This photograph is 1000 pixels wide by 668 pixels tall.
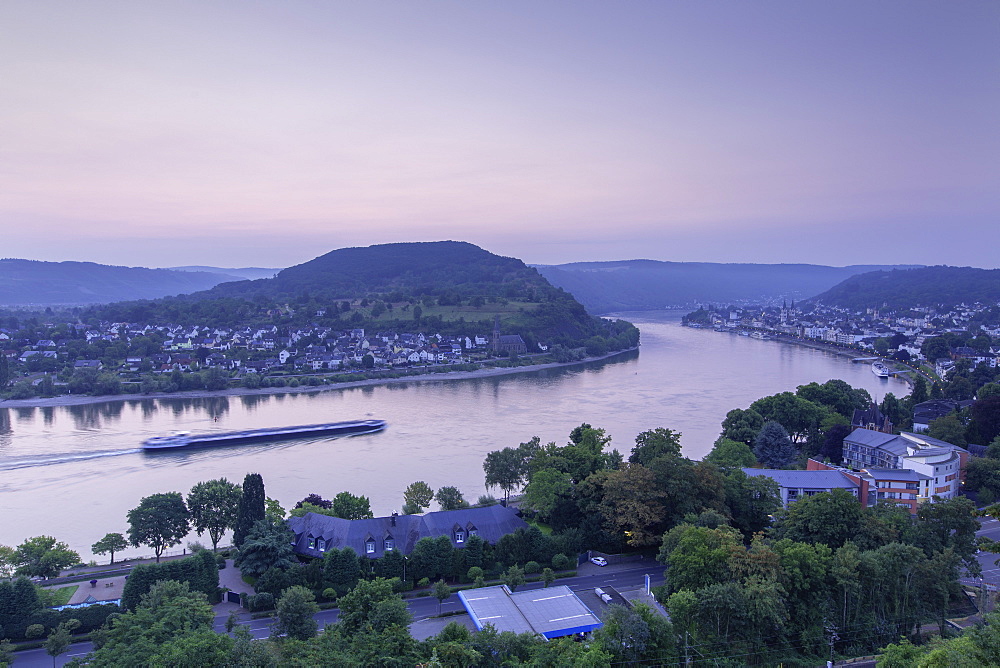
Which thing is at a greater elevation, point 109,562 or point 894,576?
point 894,576

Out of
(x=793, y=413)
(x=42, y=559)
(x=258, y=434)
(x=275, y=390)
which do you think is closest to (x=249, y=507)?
(x=42, y=559)

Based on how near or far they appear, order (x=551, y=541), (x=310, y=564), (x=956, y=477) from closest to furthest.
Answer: (x=310, y=564) → (x=551, y=541) → (x=956, y=477)

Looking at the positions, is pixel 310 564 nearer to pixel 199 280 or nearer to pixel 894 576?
pixel 894 576

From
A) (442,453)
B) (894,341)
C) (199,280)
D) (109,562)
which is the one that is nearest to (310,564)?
(109,562)

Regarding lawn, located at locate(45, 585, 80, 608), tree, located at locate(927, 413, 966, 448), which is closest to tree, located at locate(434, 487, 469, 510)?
lawn, located at locate(45, 585, 80, 608)

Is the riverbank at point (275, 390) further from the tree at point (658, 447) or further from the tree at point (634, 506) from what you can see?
the tree at point (634, 506)

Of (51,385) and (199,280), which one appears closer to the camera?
(51,385)

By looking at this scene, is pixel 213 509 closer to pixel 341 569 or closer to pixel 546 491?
pixel 341 569

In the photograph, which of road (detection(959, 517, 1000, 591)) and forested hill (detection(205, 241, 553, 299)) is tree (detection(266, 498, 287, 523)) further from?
forested hill (detection(205, 241, 553, 299))

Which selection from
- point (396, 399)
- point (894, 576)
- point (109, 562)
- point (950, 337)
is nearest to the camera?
point (894, 576)
